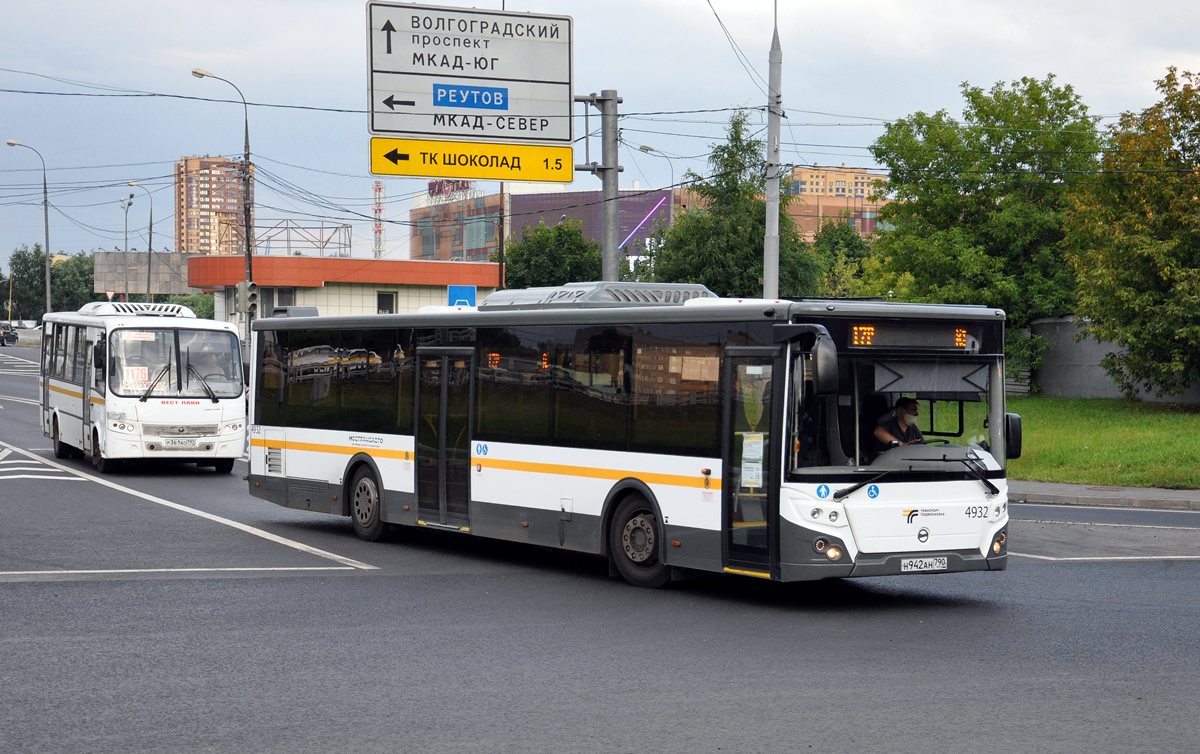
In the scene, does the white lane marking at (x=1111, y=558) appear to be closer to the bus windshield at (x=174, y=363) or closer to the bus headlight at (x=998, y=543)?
the bus headlight at (x=998, y=543)

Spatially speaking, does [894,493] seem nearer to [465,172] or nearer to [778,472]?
[778,472]

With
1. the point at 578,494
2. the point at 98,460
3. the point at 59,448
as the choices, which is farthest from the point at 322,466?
the point at 59,448

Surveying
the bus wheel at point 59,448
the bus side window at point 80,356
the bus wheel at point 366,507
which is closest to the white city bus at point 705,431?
the bus wheel at point 366,507

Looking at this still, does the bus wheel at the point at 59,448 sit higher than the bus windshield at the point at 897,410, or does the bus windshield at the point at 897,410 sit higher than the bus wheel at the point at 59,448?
the bus windshield at the point at 897,410

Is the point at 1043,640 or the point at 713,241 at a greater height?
the point at 713,241

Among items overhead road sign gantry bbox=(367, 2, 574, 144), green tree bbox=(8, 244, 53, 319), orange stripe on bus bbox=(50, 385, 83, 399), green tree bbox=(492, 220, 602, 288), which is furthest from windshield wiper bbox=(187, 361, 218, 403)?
green tree bbox=(8, 244, 53, 319)

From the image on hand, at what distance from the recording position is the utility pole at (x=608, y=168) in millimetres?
22250

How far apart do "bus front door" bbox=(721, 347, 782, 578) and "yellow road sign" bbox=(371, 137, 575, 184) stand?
10.9m

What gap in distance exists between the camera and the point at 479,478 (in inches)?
551

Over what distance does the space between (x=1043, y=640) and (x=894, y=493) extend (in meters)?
1.78

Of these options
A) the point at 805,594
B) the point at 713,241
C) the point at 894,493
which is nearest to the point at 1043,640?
the point at 894,493

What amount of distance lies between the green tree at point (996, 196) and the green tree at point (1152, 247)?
9.10 metres

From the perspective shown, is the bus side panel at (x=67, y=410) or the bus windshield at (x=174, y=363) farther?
the bus side panel at (x=67, y=410)

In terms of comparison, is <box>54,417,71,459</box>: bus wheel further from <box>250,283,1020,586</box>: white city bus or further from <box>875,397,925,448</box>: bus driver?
<box>875,397,925,448</box>: bus driver
